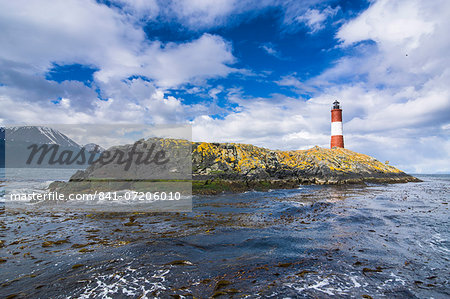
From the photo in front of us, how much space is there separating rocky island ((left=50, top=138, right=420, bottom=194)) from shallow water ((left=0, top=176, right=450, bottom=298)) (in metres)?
11.0

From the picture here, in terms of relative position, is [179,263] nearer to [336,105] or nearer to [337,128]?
[337,128]

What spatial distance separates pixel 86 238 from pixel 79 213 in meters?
5.06

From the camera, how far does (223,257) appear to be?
541 centimetres

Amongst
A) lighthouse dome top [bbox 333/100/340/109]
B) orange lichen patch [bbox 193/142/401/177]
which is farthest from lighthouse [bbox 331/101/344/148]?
orange lichen patch [bbox 193/142/401/177]

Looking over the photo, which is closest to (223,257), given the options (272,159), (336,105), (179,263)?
(179,263)

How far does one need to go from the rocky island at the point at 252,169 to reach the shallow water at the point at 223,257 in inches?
434

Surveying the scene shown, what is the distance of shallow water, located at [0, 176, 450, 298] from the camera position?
4.03 meters

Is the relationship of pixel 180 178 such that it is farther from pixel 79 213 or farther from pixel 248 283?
pixel 248 283

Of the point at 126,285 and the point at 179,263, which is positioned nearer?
the point at 126,285

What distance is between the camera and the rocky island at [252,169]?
69.2 feet

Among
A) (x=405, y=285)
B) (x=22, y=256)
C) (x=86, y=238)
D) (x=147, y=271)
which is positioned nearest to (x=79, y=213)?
(x=86, y=238)

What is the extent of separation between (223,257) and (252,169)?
1894 centimetres

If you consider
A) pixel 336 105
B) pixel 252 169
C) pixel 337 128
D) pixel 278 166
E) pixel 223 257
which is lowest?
pixel 223 257

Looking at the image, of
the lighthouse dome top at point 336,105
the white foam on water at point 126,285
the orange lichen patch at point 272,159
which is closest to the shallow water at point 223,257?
the white foam on water at point 126,285
